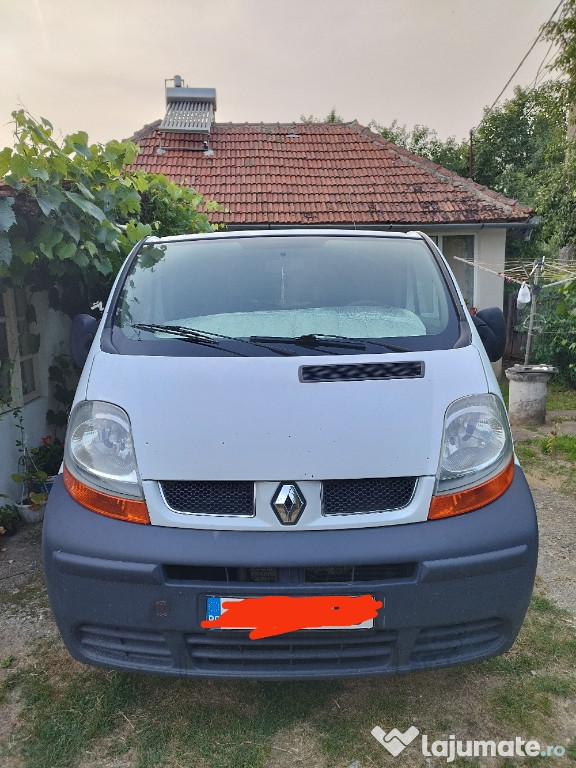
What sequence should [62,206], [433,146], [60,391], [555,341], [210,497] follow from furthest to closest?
[433,146] → [555,341] → [60,391] → [62,206] → [210,497]

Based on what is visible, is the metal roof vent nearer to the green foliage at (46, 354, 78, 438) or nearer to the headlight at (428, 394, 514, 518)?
the green foliage at (46, 354, 78, 438)

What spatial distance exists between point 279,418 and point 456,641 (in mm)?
932

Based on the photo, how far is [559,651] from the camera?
2461 mm

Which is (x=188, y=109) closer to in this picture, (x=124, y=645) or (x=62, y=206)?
(x=62, y=206)

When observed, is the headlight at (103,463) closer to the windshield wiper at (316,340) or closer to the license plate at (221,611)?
the license plate at (221,611)

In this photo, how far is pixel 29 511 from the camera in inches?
156

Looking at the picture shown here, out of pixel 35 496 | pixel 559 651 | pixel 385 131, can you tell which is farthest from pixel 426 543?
pixel 385 131

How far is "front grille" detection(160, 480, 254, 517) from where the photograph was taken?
5.85 ft

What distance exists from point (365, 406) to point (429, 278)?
1.02 metres

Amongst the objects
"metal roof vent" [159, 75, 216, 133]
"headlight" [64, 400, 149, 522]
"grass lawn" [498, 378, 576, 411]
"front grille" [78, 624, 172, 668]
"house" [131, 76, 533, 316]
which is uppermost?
"metal roof vent" [159, 75, 216, 133]

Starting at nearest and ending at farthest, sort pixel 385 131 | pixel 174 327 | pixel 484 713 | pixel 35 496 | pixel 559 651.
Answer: pixel 484 713, pixel 174 327, pixel 559 651, pixel 35 496, pixel 385 131

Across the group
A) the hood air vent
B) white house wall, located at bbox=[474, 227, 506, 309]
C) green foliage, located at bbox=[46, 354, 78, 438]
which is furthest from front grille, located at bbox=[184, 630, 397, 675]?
white house wall, located at bbox=[474, 227, 506, 309]

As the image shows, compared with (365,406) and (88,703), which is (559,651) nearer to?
(365,406)

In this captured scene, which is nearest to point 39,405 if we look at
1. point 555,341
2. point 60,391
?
point 60,391
